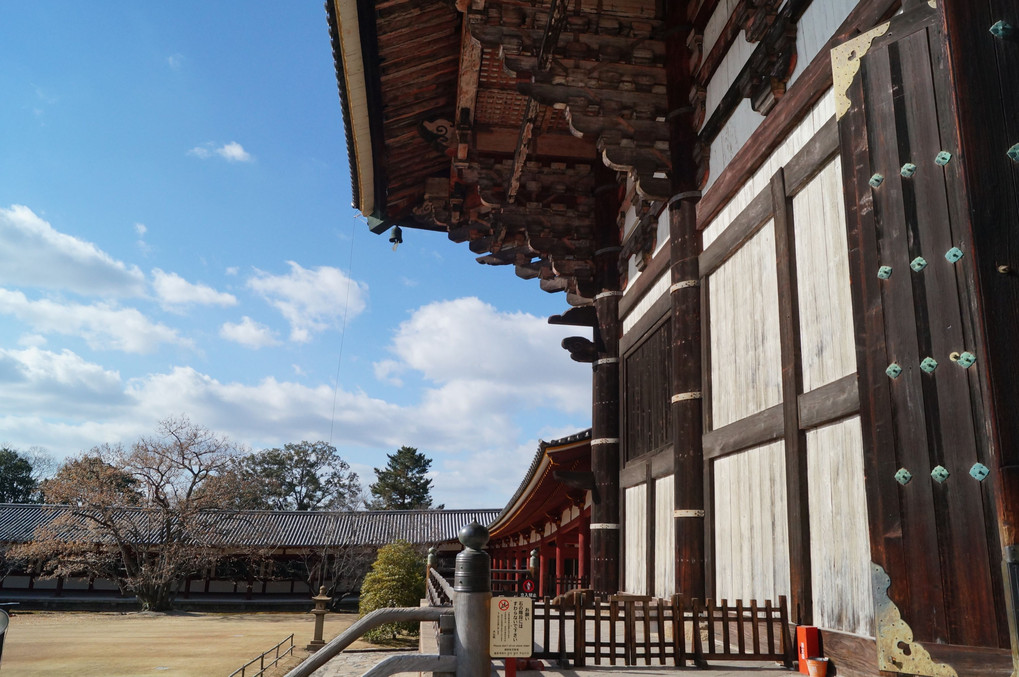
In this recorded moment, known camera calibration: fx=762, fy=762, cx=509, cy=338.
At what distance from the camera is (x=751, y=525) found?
19.7 ft

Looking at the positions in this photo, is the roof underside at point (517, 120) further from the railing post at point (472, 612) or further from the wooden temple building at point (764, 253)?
the railing post at point (472, 612)

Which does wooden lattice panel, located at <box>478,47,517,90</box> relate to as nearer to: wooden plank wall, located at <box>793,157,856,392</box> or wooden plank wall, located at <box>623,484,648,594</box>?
wooden plank wall, located at <box>793,157,856,392</box>

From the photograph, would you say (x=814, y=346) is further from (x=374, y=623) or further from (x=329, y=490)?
(x=329, y=490)

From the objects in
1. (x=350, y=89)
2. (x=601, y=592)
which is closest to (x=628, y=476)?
(x=601, y=592)

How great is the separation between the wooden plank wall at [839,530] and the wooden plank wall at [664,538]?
2720mm

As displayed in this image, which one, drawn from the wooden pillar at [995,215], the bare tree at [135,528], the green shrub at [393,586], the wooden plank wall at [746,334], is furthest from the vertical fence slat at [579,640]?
the bare tree at [135,528]

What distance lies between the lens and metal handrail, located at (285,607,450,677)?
3.47 meters

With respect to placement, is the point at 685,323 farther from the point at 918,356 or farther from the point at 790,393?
the point at 918,356

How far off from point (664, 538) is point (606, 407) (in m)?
2.59

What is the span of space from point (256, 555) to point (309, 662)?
36.4 meters

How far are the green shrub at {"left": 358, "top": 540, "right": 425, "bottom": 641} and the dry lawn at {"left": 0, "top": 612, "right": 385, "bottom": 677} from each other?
111 centimetres

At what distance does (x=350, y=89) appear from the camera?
29.6 ft

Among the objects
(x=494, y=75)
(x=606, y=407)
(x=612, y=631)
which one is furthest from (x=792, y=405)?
(x=494, y=75)

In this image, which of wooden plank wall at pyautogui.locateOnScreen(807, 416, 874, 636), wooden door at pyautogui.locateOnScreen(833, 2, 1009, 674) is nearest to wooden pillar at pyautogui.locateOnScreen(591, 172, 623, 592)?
wooden plank wall at pyautogui.locateOnScreen(807, 416, 874, 636)
